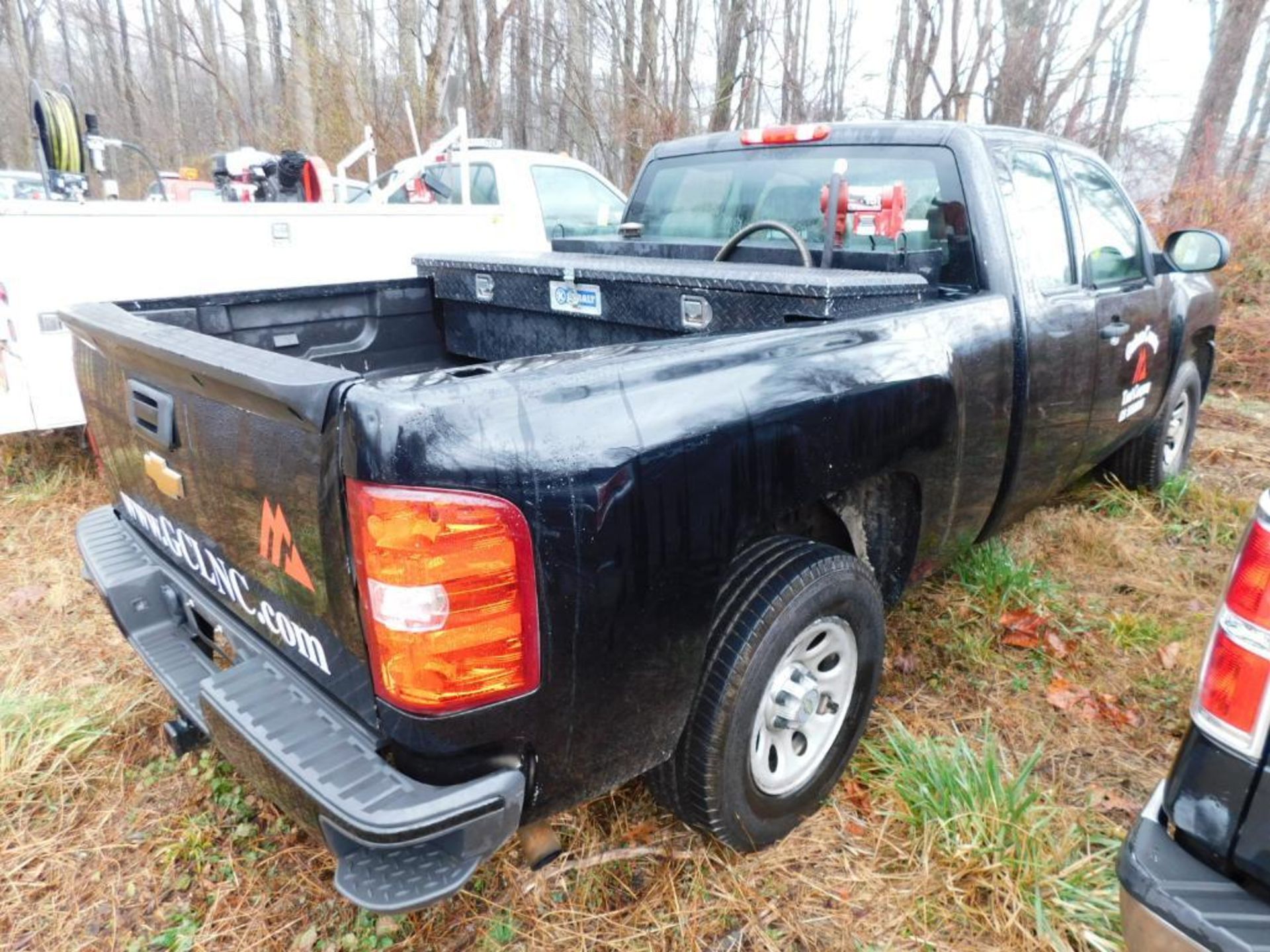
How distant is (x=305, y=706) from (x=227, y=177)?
7.87 metres

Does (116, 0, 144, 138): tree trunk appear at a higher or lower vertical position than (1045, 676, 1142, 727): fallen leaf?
higher

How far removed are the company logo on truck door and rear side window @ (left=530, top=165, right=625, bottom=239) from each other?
5.13 metres

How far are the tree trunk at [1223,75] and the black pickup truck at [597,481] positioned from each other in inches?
414

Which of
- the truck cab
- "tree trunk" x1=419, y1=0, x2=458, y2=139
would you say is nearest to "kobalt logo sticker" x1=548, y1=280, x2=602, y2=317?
the truck cab

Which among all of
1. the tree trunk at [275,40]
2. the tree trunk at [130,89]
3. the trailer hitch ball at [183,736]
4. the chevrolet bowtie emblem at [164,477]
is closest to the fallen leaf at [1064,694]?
the trailer hitch ball at [183,736]

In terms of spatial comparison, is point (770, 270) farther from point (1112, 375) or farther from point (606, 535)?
point (1112, 375)

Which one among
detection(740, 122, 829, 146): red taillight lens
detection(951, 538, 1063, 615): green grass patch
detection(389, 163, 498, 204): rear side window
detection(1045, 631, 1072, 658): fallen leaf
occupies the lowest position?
detection(1045, 631, 1072, 658): fallen leaf

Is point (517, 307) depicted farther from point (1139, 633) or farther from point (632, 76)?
point (632, 76)

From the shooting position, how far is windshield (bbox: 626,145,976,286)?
111 inches

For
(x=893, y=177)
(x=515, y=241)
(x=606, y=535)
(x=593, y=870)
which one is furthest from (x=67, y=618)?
(x=515, y=241)

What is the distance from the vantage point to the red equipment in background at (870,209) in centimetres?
278

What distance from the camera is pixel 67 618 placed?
3393mm

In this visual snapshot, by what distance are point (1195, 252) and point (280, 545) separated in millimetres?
3929

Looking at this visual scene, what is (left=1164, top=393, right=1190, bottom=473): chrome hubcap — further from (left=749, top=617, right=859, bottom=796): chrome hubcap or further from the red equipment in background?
(left=749, top=617, right=859, bottom=796): chrome hubcap
